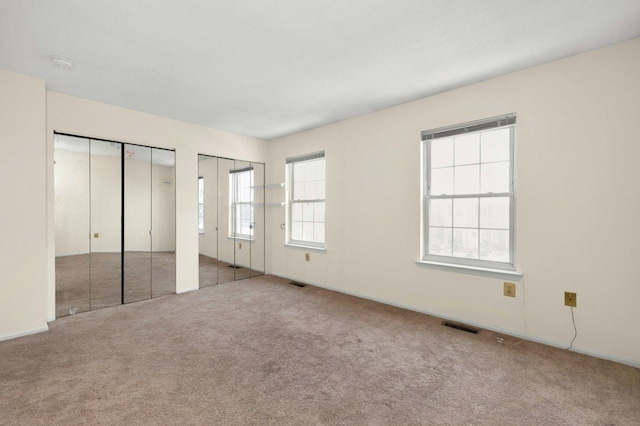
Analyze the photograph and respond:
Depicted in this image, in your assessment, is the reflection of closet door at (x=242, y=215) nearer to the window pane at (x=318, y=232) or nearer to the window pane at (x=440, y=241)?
the window pane at (x=318, y=232)

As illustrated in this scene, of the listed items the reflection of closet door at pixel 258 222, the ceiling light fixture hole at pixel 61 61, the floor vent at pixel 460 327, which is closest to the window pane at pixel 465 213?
the floor vent at pixel 460 327

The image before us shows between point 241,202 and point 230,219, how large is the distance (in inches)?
14.5

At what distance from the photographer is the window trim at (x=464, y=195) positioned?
9.64ft

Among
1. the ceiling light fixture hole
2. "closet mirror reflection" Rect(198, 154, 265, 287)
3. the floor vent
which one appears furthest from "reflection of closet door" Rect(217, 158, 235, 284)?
the floor vent

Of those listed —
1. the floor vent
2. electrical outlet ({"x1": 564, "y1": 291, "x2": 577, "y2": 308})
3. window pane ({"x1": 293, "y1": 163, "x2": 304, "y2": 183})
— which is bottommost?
the floor vent

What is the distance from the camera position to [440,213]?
350 centimetres

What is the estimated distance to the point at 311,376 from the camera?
219 cm

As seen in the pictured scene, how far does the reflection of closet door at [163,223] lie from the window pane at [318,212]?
2.18 m

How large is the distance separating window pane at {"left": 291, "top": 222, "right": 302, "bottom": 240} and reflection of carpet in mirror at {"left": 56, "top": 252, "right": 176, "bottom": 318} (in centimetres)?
199

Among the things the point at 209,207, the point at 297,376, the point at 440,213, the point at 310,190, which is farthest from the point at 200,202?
the point at 440,213

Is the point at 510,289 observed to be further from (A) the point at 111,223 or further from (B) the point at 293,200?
(A) the point at 111,223

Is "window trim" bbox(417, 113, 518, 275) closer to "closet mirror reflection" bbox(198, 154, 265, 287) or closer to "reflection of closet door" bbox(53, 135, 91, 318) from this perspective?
"closet mirror reflection" bbox(198, 154, 265, 287)

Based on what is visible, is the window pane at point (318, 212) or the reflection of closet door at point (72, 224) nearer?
the reflection of closet door at point (72, 224)

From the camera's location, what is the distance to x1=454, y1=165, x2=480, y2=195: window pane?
10.5 ft
